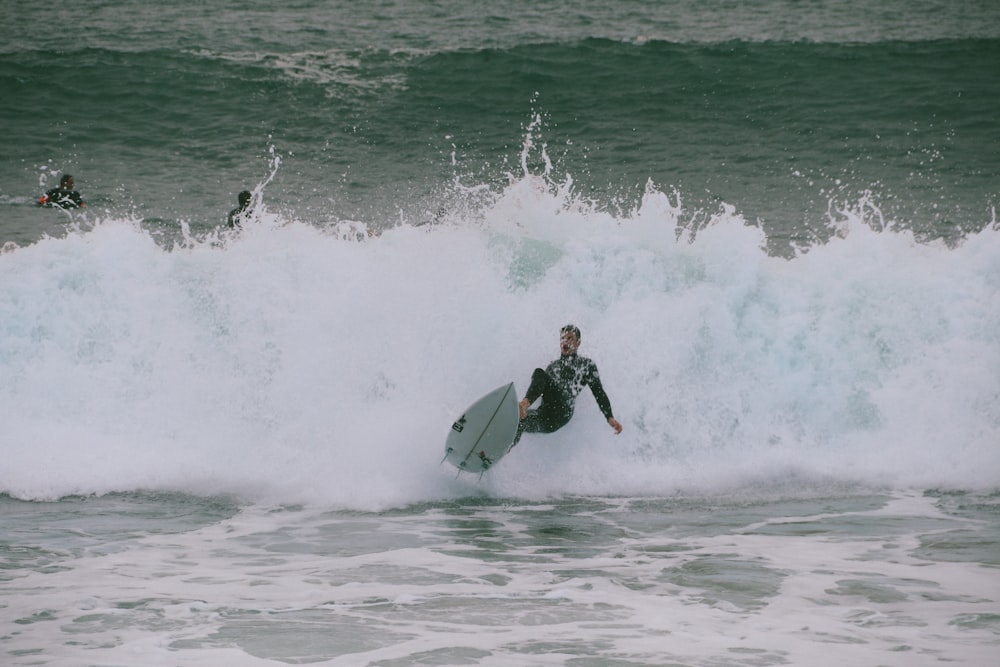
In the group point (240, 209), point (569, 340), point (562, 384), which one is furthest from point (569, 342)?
point (240, 209)

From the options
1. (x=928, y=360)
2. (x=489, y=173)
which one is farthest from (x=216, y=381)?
(x=489, y=173)

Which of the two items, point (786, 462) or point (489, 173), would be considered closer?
point (786, 462)

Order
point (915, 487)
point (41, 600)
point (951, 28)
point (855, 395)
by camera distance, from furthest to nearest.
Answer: point (951, 28) < point (855, 395) < point (915, 487) < point (41, 600)

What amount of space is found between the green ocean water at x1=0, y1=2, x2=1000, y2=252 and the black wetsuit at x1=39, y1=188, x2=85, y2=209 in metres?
0.42

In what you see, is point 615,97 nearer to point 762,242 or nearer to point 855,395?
point 762,242

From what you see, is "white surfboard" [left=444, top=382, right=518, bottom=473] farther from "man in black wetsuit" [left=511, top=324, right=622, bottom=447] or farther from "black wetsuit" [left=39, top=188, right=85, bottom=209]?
"black wetsuit" [left=39, top=188, right=85, bottom=209]

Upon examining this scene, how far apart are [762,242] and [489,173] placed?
8492mm

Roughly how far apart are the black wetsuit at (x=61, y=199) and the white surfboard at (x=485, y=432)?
12637 mm

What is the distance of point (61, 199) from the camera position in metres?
20.7

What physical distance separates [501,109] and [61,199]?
933 cm

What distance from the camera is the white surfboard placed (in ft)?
35.8

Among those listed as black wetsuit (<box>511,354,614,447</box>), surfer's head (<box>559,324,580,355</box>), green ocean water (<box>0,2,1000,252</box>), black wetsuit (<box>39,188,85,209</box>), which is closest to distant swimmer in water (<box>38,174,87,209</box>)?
black wetsuit (<box>39,188,85,209</box>)

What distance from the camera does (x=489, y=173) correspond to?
22.1 meters

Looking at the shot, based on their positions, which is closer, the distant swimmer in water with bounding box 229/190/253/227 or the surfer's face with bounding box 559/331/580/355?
the surfer's face with bounding box 559/331/580/355
